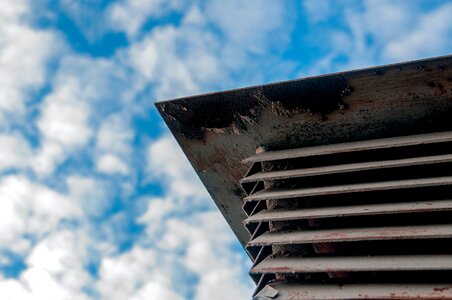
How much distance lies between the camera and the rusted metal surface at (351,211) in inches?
65.1

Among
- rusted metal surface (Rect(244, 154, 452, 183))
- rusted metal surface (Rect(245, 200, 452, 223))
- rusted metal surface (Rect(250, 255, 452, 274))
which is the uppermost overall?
rusted metal surface (Rect(244, 154, 452, 183))

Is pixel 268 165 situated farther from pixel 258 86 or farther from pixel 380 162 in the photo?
pixel 380 162

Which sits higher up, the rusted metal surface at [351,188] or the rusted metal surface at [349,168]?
the rusted metal surface at [349,168]

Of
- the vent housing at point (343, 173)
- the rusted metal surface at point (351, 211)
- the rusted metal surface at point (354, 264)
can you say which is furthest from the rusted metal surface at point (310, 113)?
the rusted metal surface at point (354, 264)

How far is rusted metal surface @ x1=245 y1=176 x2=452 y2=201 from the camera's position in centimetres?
170

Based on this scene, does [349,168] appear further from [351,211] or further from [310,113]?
[310,113]

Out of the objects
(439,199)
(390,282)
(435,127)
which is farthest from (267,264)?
(435,127)

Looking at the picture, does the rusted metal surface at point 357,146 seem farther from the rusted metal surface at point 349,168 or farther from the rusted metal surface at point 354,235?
the rusted metal surface at point 354,235

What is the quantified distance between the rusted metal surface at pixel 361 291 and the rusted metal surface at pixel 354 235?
16 centimetres

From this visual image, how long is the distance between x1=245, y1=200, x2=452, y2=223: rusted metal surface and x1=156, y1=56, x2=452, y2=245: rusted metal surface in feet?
1.07

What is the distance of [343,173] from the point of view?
198 centimetres

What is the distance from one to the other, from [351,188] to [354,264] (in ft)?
1.05

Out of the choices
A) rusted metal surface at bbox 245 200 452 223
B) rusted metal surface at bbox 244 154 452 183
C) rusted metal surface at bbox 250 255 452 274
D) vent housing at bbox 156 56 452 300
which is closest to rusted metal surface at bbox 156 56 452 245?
vent housing at bbox 156 56 452 300

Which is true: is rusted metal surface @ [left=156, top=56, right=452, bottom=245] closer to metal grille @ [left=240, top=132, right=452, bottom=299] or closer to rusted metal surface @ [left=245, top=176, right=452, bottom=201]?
metal grille @ [left=240, top=132, right=452, bottom=299]
